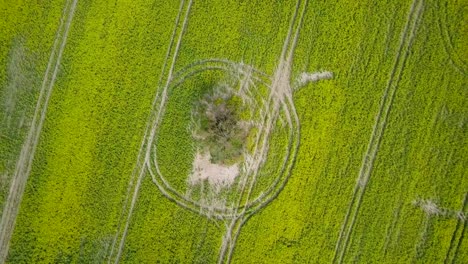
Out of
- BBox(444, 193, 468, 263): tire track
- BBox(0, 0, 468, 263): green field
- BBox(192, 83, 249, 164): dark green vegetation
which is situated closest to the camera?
BBox(444, 193, 468, 263): tire track

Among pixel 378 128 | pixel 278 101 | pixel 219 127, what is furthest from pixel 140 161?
pixel 378 128

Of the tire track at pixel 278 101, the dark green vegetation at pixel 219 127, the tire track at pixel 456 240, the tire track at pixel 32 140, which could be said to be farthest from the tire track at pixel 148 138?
the tire track at pixel 456 240

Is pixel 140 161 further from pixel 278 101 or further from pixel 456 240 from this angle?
pixel 456 240

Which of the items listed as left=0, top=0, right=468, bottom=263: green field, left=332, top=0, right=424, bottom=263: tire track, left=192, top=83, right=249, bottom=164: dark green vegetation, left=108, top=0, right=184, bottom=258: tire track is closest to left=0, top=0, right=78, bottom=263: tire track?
left=0, top=0, right=468, bottom=263: green field

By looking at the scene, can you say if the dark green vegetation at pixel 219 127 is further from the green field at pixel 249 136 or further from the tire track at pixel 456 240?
the tire track at pixel 456 240

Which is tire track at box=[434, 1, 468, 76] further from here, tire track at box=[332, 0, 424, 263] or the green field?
tire track at box=[332, 0, 424, 263]

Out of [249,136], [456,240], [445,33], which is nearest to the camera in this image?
[456,240]
